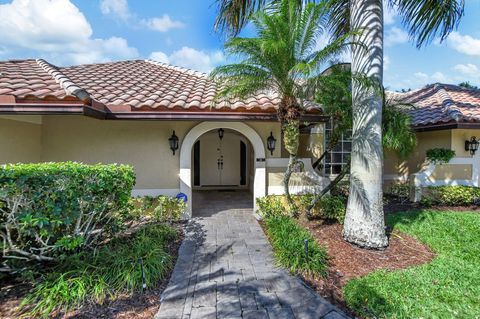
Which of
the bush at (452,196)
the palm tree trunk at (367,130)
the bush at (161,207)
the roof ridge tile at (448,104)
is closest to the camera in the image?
the palm tree trunk at (367,130)

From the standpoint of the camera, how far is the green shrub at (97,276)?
4379mm

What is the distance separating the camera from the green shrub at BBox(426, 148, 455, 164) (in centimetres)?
1079

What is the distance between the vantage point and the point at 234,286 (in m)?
4.97

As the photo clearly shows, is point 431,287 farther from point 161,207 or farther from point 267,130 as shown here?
point 161,207

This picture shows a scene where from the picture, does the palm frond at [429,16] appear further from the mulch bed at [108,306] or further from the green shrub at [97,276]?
the mulch bed at [108,306]

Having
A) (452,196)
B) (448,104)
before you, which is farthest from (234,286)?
(448,104)

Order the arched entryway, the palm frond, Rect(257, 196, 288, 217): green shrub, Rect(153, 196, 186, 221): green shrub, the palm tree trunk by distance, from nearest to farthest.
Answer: the palm tree trunk
the palm frond
Rect(153, 196, 186, 221): green shrub
Rect(257, 196, 288, 217): green shrub
the arched entryway

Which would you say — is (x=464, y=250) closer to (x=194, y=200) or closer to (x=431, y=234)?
(x=431, y=234)

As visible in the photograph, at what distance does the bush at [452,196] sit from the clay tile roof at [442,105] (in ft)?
9.01

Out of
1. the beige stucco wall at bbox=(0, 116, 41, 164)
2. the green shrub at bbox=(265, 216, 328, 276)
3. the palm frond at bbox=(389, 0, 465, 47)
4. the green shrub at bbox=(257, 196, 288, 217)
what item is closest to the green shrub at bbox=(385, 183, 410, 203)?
the green shrub at bbox=(257, 196, 288, 217)

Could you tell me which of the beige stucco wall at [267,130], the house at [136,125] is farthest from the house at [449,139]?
the house at [136,125]

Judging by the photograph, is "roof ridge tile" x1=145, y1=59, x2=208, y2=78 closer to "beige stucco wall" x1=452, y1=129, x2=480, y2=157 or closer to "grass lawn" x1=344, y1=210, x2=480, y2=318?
"grass lawn" x1=344, y1=210, x2=480, y2=318

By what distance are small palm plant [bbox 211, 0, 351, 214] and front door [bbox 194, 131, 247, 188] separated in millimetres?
9510

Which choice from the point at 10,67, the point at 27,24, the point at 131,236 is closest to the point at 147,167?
the point at 131,236
